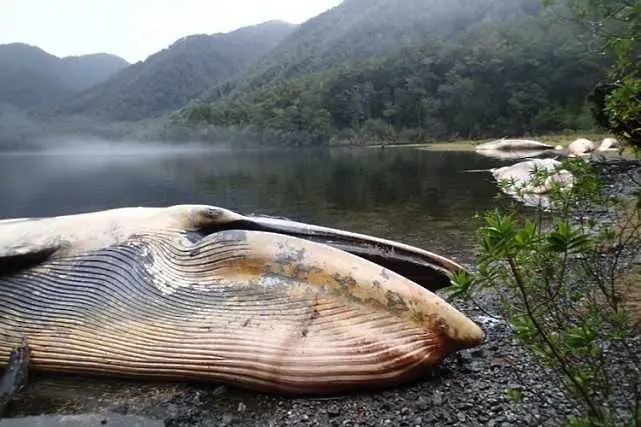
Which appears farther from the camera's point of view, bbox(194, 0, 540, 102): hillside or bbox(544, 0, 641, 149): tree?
bbox(194, 0, 540, 102): hillside

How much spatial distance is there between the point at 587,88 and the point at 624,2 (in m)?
85.2

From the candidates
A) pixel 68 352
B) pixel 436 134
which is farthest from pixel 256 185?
pixel 436 134

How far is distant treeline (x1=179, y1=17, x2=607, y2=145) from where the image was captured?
78.9 m

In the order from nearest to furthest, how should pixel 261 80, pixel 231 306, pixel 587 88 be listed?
pixel 231 306
pixel 587 88
pixel 261 80

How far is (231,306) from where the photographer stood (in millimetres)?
4125

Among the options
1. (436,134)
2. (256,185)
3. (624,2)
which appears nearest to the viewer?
(624,2)

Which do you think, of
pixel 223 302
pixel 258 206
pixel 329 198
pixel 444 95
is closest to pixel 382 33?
pixel 444 95

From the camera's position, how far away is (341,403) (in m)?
3.74

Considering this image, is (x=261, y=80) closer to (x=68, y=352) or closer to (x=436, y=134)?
(x=436, y=134)

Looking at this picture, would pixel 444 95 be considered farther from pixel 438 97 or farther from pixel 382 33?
pixel 382 33

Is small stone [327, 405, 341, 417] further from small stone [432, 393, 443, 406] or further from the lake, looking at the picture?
small stone [432, 393, 443, 406]

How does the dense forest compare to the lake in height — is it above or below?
above

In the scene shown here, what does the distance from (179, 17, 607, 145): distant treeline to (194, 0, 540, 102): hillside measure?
32.5 m

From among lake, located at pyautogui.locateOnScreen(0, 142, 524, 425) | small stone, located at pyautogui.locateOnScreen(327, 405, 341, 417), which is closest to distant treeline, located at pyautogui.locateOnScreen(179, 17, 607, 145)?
lake, located at pyautogui.locateOnScreen(0, 142, 524, 425)
